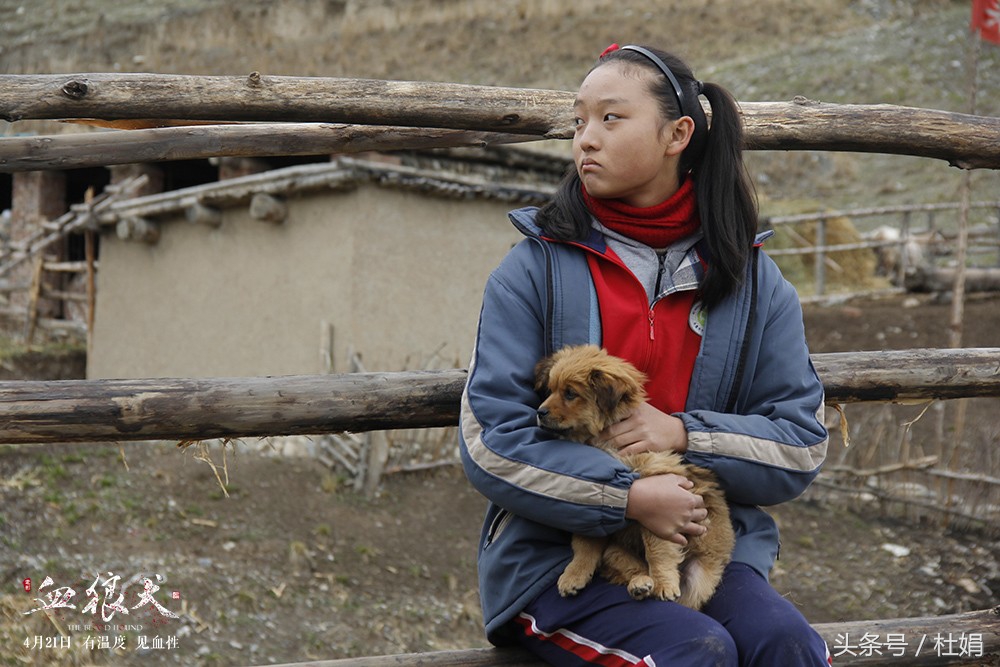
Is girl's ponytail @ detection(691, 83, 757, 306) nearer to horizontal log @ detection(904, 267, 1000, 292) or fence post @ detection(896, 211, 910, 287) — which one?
horizontal log @ detection(904, 267, 1000, 292)

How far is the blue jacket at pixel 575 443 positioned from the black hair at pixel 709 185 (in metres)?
0.06

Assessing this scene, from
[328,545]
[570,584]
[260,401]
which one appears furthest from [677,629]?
[328,545]

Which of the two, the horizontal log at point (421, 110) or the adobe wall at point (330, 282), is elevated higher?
the horizontal log at point (421, 110)

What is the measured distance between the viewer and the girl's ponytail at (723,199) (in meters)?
2.49

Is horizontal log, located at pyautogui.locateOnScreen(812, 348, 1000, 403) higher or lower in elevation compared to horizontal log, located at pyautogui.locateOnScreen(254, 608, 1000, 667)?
higher

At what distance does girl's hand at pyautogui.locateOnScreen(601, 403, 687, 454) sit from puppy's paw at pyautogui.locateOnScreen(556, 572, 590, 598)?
0.31 metres

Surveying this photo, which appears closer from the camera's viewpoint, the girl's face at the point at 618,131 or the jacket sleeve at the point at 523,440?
the jacket sleeve at the point at 523,440

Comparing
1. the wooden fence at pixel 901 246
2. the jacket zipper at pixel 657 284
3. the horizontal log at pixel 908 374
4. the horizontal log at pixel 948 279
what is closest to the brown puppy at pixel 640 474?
the jacket zipper at pixel 657 284

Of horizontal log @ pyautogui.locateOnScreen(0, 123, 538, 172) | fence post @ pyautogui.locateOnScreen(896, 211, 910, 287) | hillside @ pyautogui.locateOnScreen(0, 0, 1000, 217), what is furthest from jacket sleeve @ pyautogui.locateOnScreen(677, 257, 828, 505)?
hillside @ pyautogui.locateOnScreen(0, 0, 1000, 217)

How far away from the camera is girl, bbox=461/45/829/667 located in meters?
2.28

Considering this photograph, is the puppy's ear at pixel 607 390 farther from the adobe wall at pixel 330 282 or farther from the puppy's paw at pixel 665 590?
the adobe wall at pixel 330 282

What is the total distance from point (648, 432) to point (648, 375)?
0.16 m

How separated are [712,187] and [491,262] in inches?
309

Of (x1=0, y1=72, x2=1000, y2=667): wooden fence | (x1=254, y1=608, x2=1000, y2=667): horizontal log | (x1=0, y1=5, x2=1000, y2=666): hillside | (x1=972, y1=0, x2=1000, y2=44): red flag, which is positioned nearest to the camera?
(x1=0, y1=72, x2=1000, y2=667): wooden fence
